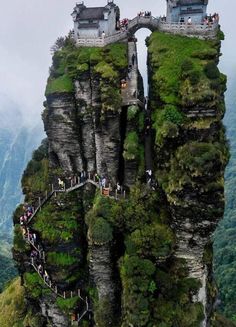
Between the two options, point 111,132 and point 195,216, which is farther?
point 111,132

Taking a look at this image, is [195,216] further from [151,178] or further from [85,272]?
[85,272]

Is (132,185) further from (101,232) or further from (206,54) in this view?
(206,54)

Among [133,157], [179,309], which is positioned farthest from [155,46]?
[179,309]

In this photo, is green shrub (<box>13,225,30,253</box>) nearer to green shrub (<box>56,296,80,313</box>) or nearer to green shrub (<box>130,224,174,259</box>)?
green shrub (<box>56,296,80,313</box>)

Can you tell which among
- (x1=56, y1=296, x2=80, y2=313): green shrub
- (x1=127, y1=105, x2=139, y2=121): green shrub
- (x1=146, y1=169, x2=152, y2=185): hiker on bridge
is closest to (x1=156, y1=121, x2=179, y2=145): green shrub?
(x1=146, y1=169, x2=152, y2=185): hiker on bridge

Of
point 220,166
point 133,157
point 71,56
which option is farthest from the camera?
point 71,56
